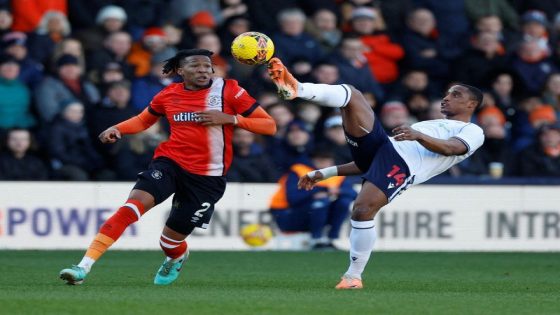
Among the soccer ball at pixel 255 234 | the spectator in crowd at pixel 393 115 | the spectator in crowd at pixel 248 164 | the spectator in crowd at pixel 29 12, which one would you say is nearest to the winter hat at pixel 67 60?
the spectator in crowd at pixel 29 12

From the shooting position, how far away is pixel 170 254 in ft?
39.0

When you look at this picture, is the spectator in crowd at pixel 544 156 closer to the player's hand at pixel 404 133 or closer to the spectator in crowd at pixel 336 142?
the spectator in crowd at pixel 336 142

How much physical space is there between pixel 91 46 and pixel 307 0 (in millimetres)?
3727

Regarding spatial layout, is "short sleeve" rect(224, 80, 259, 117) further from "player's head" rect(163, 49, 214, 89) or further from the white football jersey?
the white football jersey

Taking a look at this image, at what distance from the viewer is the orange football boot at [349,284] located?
1116cm

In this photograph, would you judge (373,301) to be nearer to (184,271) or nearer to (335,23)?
(184,271)

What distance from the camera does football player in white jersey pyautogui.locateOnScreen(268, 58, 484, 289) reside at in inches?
432

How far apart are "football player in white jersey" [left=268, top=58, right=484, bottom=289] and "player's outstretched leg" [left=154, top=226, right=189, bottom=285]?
1.21 metres

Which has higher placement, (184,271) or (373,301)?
→ (373,301)

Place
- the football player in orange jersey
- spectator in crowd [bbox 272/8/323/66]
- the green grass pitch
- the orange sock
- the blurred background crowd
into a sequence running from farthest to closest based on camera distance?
spectator in crowd [bbox 272/8/323/66], the blurred background crowd, the football player in orange jersey, the orange sock, the green grass pitch

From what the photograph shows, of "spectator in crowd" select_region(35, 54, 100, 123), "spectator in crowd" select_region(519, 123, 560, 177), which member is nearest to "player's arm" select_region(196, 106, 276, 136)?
"spectator in crowd" select_region(35, 54, 100, 123)

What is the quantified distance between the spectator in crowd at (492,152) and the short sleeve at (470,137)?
25.3 ft

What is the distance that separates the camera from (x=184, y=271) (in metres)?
13.6

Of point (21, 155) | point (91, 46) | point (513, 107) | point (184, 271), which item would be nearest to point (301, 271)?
point (184, 271)
